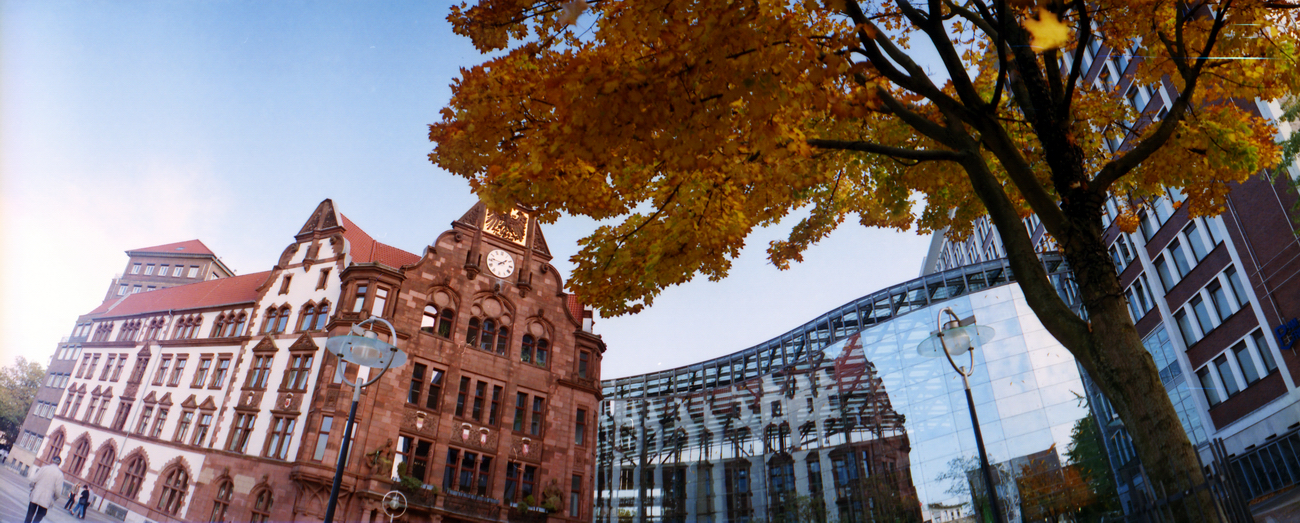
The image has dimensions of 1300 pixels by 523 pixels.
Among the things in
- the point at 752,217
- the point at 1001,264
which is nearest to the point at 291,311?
the point at 752,217

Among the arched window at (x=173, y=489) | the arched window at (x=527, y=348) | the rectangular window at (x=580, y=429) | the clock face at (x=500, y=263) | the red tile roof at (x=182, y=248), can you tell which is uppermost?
the red tile roof at (x=182, y=248)

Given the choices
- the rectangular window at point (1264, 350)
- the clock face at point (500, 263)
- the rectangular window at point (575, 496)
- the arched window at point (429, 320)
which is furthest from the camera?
the clock face at point (500, 263)

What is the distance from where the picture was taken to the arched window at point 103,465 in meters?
33.8

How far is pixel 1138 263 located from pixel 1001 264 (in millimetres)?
7229

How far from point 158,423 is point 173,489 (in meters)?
5.51

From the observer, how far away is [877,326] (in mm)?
40656

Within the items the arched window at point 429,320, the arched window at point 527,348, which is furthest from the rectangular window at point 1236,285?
the arched window at point 429,320

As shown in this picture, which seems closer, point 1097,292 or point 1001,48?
point 1097,292

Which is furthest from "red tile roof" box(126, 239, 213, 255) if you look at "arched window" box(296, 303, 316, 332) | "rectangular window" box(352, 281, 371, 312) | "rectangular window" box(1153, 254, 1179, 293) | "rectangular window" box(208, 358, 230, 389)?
"rectangular window" box(1153, 254, 1179, 293)

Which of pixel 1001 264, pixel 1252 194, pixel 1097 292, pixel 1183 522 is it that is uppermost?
pixel 1001 264

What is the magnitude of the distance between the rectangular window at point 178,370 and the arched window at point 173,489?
5525 mm

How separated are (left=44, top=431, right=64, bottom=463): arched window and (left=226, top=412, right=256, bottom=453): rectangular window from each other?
2046 cm

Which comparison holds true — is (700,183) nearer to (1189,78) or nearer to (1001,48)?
(1001,48)

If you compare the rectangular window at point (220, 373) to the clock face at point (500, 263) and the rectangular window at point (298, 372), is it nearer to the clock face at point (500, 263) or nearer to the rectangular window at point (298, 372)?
the rectangular window at point (298, 372)
